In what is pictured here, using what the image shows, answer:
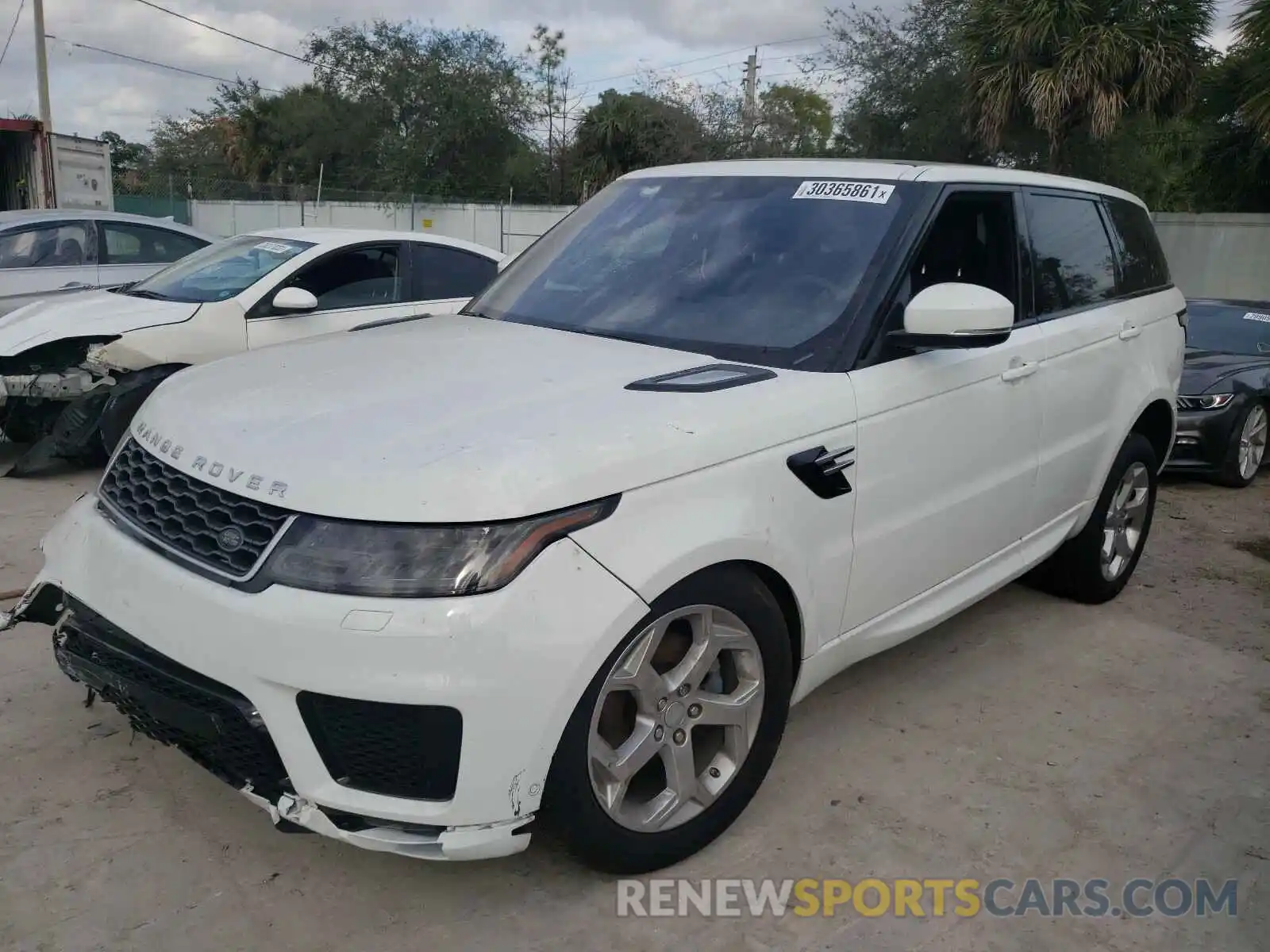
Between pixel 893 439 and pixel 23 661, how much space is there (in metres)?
3.20

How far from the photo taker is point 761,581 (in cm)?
280

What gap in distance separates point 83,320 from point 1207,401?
7643 millimetres

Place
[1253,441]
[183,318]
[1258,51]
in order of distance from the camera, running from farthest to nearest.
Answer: [1258,51], [1253,441], [183,318]

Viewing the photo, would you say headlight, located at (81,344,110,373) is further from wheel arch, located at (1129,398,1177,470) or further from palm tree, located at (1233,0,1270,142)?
palm tree, located at (1233,0,1270,142)

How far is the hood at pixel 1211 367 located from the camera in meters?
7.84

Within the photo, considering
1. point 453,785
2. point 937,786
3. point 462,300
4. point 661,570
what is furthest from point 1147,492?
point 462,300

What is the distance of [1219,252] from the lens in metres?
16.8

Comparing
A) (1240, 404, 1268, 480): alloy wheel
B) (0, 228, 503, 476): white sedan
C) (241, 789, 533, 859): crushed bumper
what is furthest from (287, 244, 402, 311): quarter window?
(1240, 404, 1268, 480): alloy wheel

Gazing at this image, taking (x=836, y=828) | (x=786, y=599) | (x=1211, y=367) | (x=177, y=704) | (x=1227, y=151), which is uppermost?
(x=1227, y=151)

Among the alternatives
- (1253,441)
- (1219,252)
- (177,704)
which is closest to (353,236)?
(177,704)

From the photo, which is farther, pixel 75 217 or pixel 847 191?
pixel 75 217

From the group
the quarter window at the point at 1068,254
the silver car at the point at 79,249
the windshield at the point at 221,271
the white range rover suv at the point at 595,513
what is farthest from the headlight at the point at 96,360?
the quarter window at the point at 1068,254

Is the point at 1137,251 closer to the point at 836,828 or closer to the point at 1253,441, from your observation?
the point at 836,828

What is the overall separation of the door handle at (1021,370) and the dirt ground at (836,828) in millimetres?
1204
